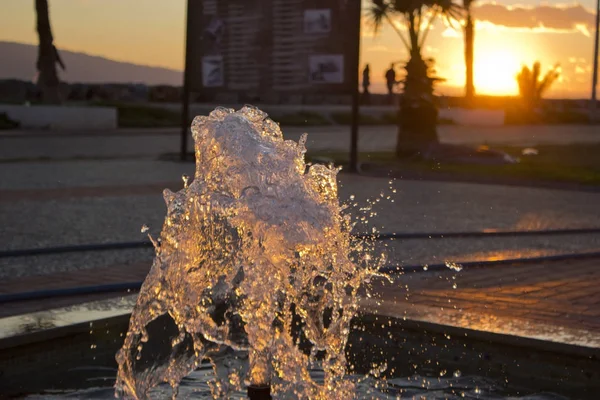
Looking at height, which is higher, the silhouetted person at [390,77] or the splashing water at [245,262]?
the silhouetted person at [390,77]

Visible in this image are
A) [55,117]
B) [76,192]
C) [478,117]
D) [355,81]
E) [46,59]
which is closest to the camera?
[76,192]

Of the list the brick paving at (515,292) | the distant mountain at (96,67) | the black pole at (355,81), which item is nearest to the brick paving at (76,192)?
the black pole at (355,81)

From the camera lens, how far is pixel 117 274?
7715 millimetres

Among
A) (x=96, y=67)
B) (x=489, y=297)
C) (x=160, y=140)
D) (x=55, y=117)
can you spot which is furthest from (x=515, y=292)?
(x=96, y=67)

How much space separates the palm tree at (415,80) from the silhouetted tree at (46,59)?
529 inches

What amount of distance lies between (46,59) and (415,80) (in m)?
15.6

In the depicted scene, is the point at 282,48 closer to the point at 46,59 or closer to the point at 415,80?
the point at 415,80

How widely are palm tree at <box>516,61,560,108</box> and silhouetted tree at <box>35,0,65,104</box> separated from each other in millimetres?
25685

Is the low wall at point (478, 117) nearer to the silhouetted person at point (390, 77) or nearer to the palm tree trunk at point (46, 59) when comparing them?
the silhouetted person at point (390, 77)

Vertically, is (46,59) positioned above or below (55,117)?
above

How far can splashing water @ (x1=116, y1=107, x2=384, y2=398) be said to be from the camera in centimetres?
457

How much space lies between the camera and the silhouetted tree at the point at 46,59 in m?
32.2

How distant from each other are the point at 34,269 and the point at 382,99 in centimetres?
4529

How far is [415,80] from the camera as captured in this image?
2195cm
